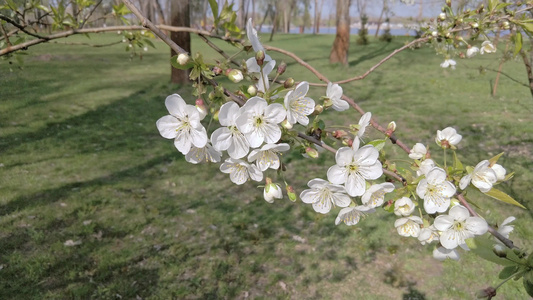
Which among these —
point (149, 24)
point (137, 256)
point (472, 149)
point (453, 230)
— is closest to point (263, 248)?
point (137, 256)

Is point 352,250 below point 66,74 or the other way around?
below

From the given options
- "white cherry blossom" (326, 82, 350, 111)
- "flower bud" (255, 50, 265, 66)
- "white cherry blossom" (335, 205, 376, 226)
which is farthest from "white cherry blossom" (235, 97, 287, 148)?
"white cherry blossom" (335, 205, 376, 226)

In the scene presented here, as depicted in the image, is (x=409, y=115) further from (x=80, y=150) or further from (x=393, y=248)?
(x=80, y=150)

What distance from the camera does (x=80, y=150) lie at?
4.78 m

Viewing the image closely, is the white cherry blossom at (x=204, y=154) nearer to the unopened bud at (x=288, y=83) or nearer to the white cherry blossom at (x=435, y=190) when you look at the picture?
the unopened bud at (x=288, y=83)

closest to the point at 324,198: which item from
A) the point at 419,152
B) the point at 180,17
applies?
the point at 419,152

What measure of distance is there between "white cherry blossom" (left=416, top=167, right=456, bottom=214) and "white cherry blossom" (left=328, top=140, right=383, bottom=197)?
14 cm

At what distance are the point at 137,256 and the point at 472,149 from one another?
4.45m

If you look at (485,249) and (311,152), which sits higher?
(311,152)

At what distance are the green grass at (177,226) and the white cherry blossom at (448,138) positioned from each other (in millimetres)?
1722

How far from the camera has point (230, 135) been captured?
2.66 feet

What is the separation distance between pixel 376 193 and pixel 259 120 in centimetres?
37

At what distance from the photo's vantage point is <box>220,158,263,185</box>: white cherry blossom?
0.95 m

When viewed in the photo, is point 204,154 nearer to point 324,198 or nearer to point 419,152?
point 324,198
